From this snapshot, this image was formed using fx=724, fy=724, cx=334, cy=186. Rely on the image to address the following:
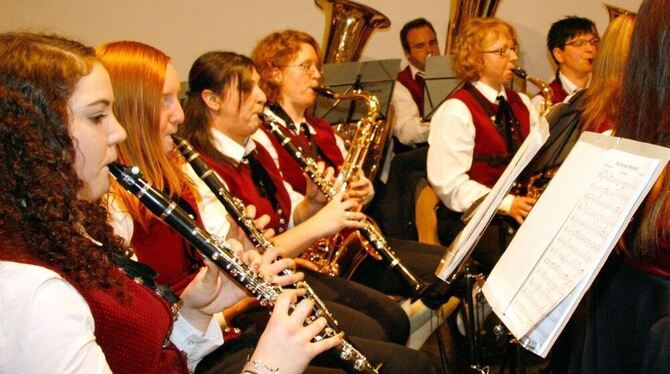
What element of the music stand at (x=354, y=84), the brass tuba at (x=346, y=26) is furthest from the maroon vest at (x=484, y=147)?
the brass tuba at (x=346, y=26)

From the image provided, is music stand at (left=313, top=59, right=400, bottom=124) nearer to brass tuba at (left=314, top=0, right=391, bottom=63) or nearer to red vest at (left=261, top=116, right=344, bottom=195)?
red vest at (left=261, top=116, right=344, bottom=195)

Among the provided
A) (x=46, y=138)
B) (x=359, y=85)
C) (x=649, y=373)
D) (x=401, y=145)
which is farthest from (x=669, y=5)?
(x=401, y=145)

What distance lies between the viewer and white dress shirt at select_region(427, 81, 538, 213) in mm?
3043

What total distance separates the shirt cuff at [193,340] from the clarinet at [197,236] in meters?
0.19

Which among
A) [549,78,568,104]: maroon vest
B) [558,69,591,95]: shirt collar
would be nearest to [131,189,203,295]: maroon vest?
[549,78,568,104]: maroon vest

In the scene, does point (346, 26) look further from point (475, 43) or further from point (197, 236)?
point (197, 236)

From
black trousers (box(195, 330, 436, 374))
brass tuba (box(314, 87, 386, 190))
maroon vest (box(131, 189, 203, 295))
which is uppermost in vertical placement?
brass tuba (box(314, 87, 386, 190))

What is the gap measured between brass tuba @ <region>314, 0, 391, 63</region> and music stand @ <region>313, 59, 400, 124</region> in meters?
0.34

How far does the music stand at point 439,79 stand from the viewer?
3848 millimetres

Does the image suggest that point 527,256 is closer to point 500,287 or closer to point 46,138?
point 500,287

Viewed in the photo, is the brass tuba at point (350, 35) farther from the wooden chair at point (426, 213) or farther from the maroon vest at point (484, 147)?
the maroon vest at point (484, 147)

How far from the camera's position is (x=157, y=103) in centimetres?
196

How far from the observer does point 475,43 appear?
3.36 m

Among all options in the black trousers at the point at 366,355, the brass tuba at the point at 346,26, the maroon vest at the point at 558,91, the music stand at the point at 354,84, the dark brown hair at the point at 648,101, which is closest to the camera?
the dark brown hair at the point at 648,101
